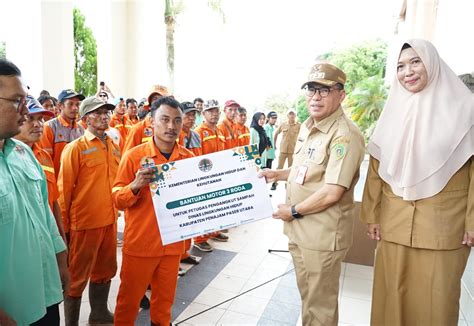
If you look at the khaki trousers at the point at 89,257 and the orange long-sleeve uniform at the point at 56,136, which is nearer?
the khaki trousers at the point at 89,257

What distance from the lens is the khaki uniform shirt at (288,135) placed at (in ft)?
27.7

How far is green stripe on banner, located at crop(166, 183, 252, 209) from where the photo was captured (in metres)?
2.17

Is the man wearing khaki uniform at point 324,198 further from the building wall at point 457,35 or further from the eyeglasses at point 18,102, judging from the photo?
the building wall at point 457,35

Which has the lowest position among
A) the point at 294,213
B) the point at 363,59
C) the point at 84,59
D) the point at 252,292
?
the point at 252,292

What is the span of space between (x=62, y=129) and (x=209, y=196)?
2465mm

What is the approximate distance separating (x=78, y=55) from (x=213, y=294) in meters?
17.5

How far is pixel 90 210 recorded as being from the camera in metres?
2.57

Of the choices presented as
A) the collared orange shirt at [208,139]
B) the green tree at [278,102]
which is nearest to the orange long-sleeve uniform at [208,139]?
the collared orange shirt at [208,139]

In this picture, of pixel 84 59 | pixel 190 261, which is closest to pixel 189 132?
pixel 190 261

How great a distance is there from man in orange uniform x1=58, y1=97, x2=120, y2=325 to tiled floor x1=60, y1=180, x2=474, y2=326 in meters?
0.36

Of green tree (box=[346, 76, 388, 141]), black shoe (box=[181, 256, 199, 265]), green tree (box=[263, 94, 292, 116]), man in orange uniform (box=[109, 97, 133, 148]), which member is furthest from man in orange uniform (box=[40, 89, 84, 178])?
green tree (box=[263, 94, 292, 116])

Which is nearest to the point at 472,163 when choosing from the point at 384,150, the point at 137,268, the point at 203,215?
the point at 384,150

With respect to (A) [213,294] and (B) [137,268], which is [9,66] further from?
(A) [213,294]

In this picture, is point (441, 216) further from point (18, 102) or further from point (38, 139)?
point (38, 139)
